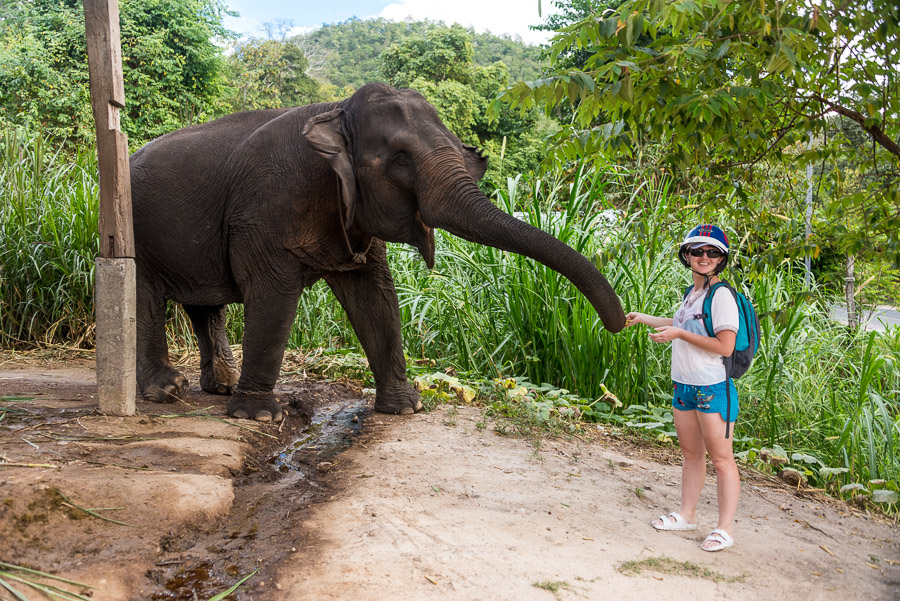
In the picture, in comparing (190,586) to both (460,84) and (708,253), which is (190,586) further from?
(460,84)

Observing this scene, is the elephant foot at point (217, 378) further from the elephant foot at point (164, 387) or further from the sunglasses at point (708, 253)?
the sunglasses at point (708, 253)

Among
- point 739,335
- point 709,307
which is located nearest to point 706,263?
point 709,307

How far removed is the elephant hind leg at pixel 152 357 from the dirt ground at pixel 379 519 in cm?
40

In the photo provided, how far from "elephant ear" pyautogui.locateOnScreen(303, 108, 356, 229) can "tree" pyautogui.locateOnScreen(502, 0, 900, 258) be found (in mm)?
1165

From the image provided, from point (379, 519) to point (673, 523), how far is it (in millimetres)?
1221

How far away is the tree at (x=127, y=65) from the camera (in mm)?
18250

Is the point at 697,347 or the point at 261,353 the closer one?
the point at 697,347

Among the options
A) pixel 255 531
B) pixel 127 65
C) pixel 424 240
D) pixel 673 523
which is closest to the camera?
pixel 255 531

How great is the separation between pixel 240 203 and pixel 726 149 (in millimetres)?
2627

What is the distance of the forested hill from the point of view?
45.2 metres

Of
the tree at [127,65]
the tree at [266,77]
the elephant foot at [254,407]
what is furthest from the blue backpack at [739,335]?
the tree at [266,77]

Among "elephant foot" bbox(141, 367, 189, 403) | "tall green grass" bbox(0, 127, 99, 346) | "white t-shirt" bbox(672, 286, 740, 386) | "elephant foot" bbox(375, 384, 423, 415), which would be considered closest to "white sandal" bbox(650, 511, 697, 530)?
"white t-shirt" bbox(672, 286, 740, 386)

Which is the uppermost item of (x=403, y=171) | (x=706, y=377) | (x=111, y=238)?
(x=403, y=171)

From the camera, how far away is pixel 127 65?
20.9 m
